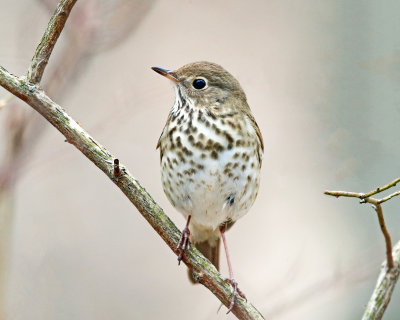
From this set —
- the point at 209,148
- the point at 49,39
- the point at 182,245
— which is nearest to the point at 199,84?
the point at 209,148

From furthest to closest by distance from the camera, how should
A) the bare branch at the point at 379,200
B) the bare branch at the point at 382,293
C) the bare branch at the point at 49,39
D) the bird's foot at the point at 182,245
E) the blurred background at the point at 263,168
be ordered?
1. the blurred background at the point at 263,168
2. the bird's foot at the point at 182,245
3. the bare branch at the point at 382,293
4. the bare branch at the point at 49,39
5. the bare branch at the point at 379,200

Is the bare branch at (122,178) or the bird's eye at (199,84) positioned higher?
the bird's eye at (199,84)

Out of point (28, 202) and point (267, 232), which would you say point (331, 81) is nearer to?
point (267, 232)

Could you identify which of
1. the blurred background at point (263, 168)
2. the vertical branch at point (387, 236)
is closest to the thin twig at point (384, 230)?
the vertical branch at point (387, 236)

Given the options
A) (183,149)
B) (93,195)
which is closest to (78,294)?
(93,195)

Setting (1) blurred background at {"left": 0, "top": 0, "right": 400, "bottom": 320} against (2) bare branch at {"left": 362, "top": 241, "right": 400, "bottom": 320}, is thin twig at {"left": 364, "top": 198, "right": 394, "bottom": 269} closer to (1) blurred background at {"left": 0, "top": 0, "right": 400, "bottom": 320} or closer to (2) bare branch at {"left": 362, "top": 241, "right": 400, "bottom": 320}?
(2) bare branch at {"left": 362, "top": 241, "right": 400, "bottom": 320}

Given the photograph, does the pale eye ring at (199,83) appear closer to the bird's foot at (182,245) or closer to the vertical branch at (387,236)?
the bird's foot at (182,245)
